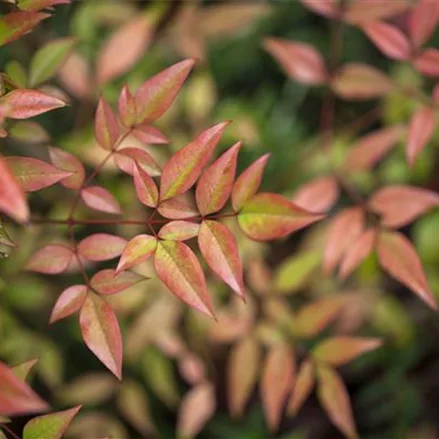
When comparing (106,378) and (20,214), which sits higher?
(20,214)

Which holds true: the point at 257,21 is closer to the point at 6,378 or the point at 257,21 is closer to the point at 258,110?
the point at 258,110

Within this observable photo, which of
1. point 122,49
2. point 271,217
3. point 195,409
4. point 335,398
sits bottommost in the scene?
point 195,409

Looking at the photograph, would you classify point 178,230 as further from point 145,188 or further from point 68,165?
point 68,165

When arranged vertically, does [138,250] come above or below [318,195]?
above

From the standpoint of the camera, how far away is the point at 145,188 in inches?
27.9

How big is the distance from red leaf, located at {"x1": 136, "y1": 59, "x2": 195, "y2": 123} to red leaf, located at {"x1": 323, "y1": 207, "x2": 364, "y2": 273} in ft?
1.14

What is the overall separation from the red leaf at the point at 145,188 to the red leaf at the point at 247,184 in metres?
0.09

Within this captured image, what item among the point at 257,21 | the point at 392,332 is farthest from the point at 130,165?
the point at 257,21

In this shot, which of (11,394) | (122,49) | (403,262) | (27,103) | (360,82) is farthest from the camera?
(122,49)

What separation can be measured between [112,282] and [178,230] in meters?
0.08

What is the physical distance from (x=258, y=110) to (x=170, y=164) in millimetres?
1012

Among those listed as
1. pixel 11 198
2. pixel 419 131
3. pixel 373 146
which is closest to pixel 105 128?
pixel 11 198

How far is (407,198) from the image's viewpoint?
1060 millimetres

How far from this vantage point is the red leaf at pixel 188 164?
692 millimetres
